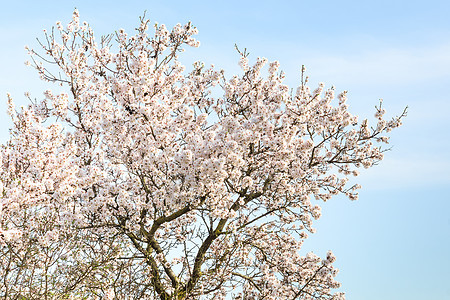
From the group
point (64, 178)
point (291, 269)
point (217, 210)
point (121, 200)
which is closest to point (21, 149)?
point (64, 178)

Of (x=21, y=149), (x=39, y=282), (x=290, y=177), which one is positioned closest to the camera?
(x=39, y=282)

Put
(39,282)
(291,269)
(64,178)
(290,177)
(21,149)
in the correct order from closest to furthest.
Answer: (39,282), (64,178), (21,149), (290,177), (291,269)

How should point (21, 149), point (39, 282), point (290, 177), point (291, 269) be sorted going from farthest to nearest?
point (291, 269) → point (290, 177) → point (21, 149) → point (39, 282)

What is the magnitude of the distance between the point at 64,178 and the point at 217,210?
12.2 ft

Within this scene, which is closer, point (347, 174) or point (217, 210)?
point (217, 210)

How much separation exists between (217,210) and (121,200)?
2.42 metres

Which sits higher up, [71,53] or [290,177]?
[71,53]

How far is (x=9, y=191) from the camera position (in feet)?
32.0

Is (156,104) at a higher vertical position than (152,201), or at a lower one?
higher

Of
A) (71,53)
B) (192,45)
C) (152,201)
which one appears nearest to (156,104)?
(152,201)

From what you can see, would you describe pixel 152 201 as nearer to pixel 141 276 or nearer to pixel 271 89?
pixel 141 276

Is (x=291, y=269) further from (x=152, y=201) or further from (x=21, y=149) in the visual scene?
(x=21, y=149)

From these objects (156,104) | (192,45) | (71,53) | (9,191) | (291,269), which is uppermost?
(71,53)

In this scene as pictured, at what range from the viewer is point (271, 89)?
576 inches
